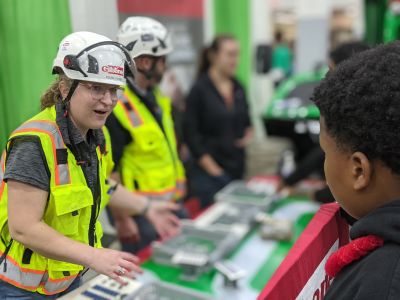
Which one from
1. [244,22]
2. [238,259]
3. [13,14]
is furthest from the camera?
[244,22]

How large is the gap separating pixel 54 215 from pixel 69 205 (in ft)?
0.15

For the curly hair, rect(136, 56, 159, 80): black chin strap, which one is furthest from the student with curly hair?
rect(136, 56, 159, 80): black chin strap

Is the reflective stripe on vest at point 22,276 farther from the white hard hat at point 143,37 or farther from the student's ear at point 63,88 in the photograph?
the white hard hat at point 143,37

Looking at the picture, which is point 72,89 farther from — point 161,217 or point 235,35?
point 235,35

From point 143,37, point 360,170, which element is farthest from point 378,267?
point 143,37

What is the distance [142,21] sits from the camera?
3.53 feet

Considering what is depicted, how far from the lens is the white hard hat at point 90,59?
2.32 ft

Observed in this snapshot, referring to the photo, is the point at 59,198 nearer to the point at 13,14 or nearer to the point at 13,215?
the point at 13,215

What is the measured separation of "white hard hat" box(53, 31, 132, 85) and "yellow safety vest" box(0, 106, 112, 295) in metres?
0.08

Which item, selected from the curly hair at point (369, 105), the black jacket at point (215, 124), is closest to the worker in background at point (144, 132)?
Result: the curly hair at point (369, 105)

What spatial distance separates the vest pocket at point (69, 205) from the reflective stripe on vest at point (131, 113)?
585 mm

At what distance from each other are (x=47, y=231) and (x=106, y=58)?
30 cm

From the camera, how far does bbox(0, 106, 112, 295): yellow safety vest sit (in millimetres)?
708

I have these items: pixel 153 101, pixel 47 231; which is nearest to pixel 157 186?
pixel 153 101
